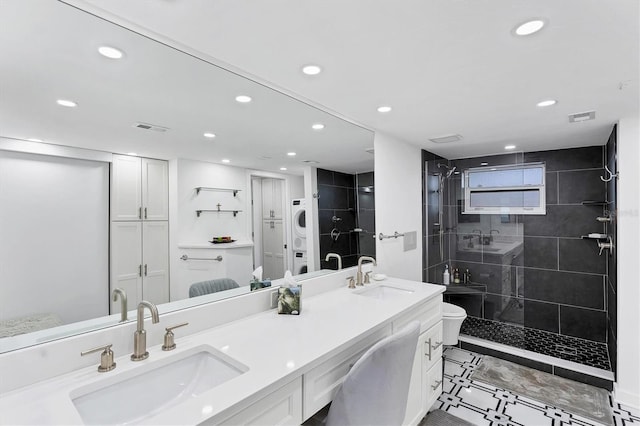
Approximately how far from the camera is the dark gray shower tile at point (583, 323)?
3154mm

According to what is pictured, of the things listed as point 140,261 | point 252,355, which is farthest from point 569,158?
point 140,261

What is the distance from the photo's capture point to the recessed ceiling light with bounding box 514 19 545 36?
1.16m

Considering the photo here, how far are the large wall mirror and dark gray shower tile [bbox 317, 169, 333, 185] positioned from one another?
38cm

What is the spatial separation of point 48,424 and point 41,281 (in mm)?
484

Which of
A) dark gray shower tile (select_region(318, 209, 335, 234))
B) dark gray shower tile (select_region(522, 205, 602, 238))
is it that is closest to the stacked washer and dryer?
dark gray shower tile (select_region(318, 209, 335, 234))

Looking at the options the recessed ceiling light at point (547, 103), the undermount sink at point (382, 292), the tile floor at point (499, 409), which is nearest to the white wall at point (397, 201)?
the undermount sink at point (382, 292)

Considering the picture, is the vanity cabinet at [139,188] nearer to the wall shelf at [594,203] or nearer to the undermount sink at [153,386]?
the undermount sink at [153,386]

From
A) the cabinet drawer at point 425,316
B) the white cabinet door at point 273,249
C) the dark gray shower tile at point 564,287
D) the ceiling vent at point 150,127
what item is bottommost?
the dark gray shower tile at point 564,287

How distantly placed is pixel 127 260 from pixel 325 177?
140cm

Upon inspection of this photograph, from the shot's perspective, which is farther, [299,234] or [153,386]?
[299,234]

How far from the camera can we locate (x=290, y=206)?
76.0 inches

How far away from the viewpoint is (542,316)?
11.4ft

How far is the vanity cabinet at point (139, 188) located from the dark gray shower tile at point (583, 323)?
162 inches

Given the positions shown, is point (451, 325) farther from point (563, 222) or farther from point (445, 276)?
point (563, 222)
